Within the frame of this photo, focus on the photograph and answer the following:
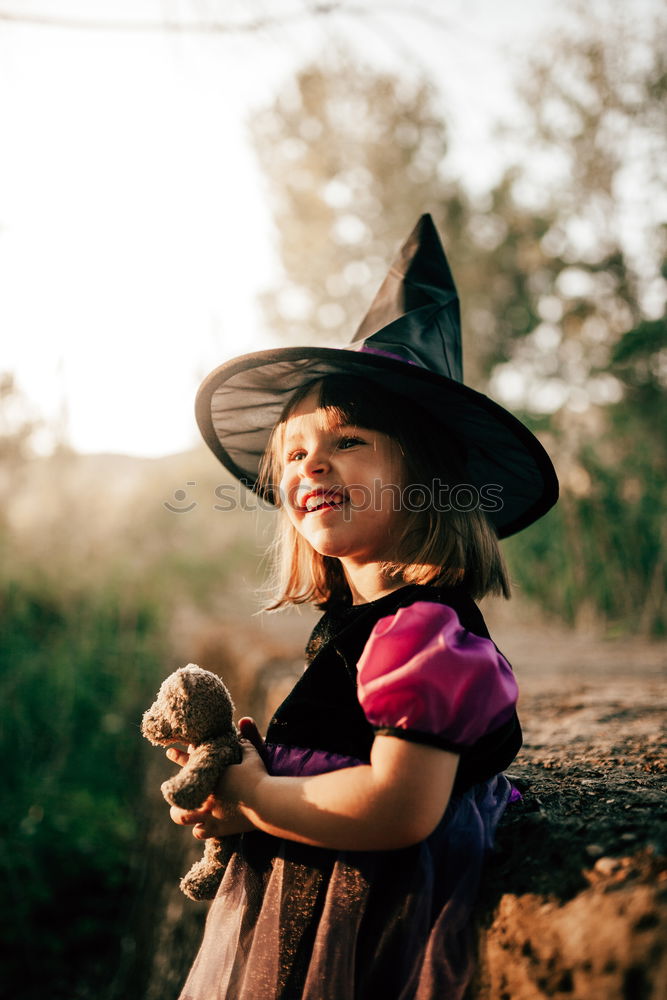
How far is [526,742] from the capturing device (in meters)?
1.91

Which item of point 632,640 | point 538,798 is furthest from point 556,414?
point 538,798

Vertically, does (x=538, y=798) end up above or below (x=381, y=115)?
below

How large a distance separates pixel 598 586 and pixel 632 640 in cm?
64

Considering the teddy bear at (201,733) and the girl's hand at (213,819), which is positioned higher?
the teddy bear at (201,733)

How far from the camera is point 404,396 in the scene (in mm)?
1472

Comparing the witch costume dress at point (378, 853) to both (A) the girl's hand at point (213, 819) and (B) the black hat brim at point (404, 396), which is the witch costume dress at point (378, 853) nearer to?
(A) the girl's hand at point (213, 819)

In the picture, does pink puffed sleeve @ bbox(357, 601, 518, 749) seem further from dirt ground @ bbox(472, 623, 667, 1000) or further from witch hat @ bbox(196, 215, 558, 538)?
witch hat @ bbox(196, 215, 558, 538)

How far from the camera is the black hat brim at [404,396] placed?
53.2 inches

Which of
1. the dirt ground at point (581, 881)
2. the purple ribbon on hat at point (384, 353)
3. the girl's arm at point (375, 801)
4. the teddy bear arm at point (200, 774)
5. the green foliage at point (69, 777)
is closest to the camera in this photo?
the dirt ground at point (581, 881)

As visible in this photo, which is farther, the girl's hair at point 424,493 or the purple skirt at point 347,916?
the girl's hair at point 424,493

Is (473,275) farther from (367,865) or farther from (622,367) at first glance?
(367,865)

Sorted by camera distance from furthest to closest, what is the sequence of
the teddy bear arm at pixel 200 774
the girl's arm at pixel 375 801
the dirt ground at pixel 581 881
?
1. the teddy bear arm at pixel 200 774
2. the girl's arm at pixel 375 801
3. the dirt ground at pixel 581 881

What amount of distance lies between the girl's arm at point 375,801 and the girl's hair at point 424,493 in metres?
0.40

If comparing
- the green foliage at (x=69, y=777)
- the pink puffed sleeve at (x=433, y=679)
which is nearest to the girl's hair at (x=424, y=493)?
the pink puffed sleeve at (x=433, y=679)
